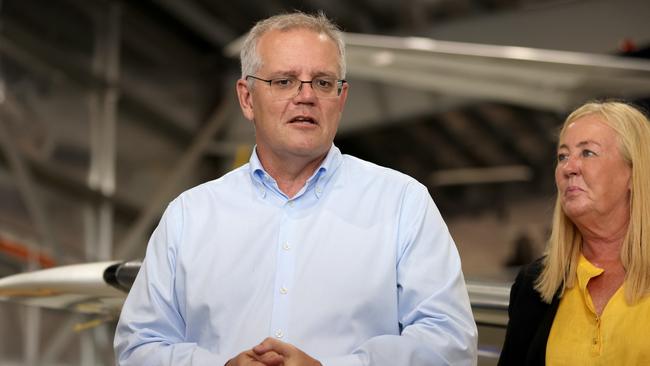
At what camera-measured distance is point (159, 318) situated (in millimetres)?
1923

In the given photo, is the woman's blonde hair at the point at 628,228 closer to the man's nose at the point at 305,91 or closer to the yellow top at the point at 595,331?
the yellow top at the point at 595,331

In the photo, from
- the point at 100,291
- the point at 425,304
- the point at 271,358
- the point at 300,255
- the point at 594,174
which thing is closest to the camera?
the point at 271,358

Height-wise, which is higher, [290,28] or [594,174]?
[290,28]

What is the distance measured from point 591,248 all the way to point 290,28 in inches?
40.7

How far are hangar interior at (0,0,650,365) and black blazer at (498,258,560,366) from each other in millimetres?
4895

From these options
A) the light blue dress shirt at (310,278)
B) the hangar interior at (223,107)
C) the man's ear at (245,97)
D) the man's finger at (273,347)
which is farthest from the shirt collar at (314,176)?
the hangar interior at (223,107)

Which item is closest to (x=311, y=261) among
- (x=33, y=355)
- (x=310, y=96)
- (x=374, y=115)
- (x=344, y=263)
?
(x=344, y=263)

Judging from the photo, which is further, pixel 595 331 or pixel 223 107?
pixel 223 107

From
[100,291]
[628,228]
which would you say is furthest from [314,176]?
[100,291]

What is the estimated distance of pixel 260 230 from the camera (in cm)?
196

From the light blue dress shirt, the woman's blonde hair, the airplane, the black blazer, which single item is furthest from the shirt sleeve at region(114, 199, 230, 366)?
the woman's blonde hair

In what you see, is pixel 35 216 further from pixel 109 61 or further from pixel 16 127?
pixel 109 61

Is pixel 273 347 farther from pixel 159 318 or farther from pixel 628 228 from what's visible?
pixel 628 228

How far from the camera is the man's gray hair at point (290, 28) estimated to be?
6.57 feet
